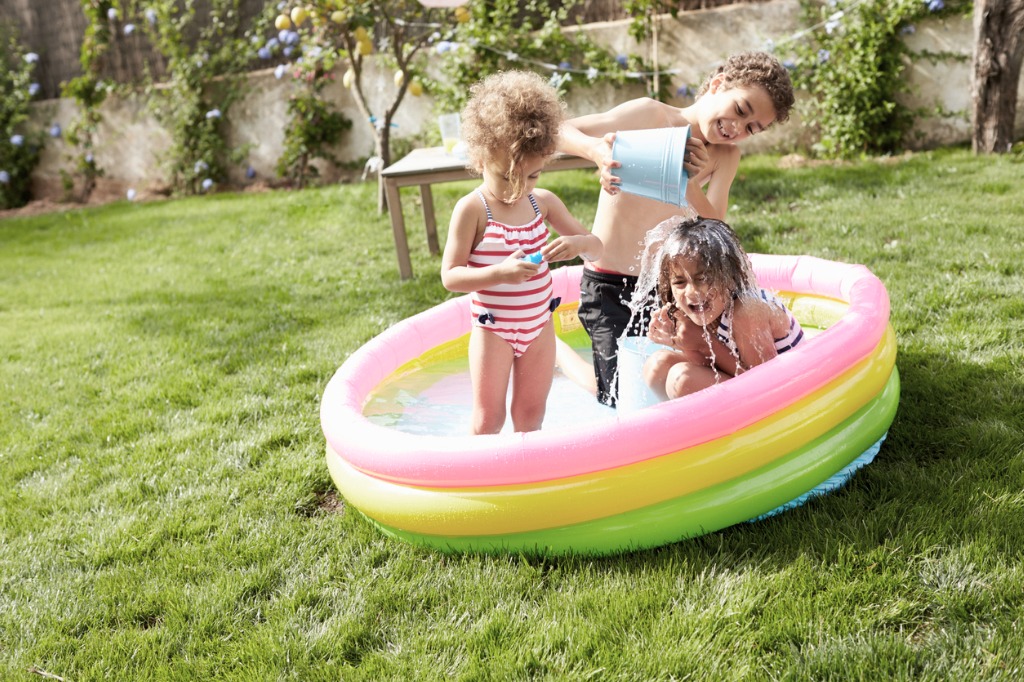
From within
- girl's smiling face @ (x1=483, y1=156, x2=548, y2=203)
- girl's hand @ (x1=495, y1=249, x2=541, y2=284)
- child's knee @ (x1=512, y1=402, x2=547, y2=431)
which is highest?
girl's smiling face @ (x1=483, y1=156, x2=548, y2=203)

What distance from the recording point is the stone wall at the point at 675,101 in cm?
676

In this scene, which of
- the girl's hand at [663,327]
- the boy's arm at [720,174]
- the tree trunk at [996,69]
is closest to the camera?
the girl's hand at [663,327]

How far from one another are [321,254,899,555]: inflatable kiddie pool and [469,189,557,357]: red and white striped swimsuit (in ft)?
1.67

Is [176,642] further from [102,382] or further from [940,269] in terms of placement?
[940,269]

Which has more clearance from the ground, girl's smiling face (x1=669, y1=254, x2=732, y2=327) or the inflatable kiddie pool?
girl's smiling face (x1=669, y1=254, x2=732, y2=327)

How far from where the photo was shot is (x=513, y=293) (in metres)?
2.75

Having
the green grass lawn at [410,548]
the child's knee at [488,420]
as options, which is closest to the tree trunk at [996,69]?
the green grass lawn at [410,548]

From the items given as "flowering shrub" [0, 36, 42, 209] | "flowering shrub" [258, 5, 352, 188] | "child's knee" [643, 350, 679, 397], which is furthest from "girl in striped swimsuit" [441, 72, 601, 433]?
"flowering shrub" [0, 36, 42, 209]

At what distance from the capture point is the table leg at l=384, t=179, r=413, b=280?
520cm

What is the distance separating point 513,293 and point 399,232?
2635 mm

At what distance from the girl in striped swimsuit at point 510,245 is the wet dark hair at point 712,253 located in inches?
9.1

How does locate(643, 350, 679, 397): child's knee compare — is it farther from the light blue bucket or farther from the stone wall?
the stone wall

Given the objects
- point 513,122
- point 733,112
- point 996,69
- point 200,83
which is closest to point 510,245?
point 513,122

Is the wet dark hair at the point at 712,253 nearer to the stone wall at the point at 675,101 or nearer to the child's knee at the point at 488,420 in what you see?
the child's knee at the point at 488,420
